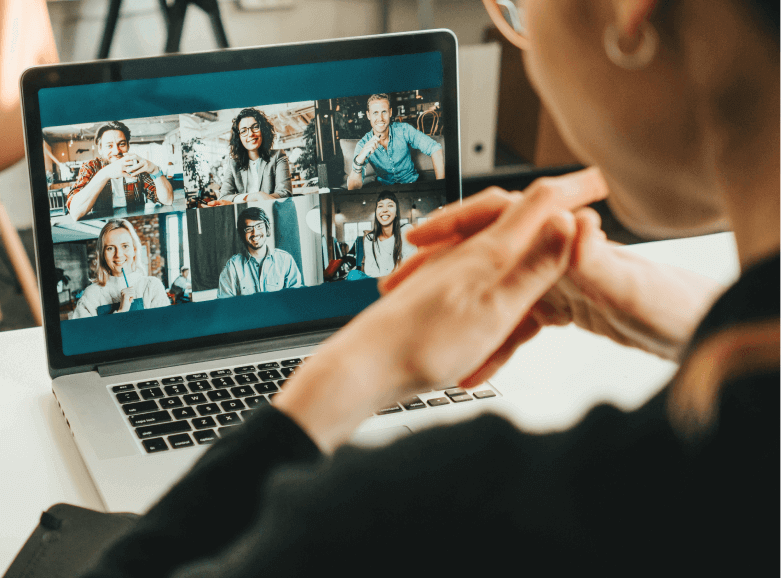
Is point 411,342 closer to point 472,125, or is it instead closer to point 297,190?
point 297,190

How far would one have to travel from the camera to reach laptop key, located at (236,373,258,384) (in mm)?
686

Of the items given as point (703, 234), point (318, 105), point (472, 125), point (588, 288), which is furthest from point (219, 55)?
point (472, 125)

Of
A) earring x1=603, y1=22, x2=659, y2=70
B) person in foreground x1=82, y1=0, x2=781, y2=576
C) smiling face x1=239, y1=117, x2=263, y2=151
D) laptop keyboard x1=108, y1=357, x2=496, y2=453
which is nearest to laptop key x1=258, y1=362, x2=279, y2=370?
laptop keyboard x1=108, y1=357, x2=496, y2=453

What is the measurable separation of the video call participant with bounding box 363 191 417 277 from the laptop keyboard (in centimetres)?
15

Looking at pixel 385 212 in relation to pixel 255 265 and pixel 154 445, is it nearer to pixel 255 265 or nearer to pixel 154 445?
pixel 255 265

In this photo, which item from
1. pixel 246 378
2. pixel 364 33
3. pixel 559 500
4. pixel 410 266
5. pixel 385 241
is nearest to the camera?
pixel 559 500

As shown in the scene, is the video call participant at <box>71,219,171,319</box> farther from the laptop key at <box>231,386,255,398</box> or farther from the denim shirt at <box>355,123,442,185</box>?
the denim shirt at <box>355,123,442,185</box>

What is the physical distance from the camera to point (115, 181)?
69 cm

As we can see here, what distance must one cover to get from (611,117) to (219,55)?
50cm

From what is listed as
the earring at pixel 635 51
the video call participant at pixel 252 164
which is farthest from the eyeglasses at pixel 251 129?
the earring at pixel 635 51

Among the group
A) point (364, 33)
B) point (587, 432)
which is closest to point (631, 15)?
point (587, 432)

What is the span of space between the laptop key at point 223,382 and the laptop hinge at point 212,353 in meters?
0.06

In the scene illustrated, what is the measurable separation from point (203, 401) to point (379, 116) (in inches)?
13.7

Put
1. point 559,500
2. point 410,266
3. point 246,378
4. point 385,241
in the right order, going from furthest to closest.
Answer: point 385,241, point 246,378, point 410,266, point 559,500
